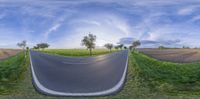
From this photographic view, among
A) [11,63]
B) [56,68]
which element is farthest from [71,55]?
[11,63]

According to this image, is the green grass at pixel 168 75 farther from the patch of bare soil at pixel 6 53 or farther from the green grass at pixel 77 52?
the patch of bare soil at pixel 6 53

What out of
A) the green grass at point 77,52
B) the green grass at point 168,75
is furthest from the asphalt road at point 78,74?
the green grass at point 168,75

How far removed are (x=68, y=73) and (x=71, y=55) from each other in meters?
2.09

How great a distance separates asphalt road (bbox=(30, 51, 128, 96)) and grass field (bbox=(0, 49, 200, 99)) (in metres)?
0.57

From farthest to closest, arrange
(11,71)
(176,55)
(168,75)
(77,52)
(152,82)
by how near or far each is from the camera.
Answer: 1. (77,52)
2. (11,71)
3. (168,75)
4. (176,55)
5. (152,82)

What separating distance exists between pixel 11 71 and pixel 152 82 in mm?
10205

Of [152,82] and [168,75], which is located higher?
[168,75]

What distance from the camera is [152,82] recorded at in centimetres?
3397

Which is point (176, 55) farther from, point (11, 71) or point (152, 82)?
point (11, 71)

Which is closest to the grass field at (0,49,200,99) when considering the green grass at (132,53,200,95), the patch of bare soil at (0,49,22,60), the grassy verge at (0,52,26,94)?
the green grass at (132,53,200,95)

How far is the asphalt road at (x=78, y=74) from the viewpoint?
31203 millimetres

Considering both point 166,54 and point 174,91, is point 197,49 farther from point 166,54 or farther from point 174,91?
point 174,91

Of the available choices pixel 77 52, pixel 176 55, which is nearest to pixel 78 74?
pixel 77 52

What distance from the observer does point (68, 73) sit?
35688 millimetres
